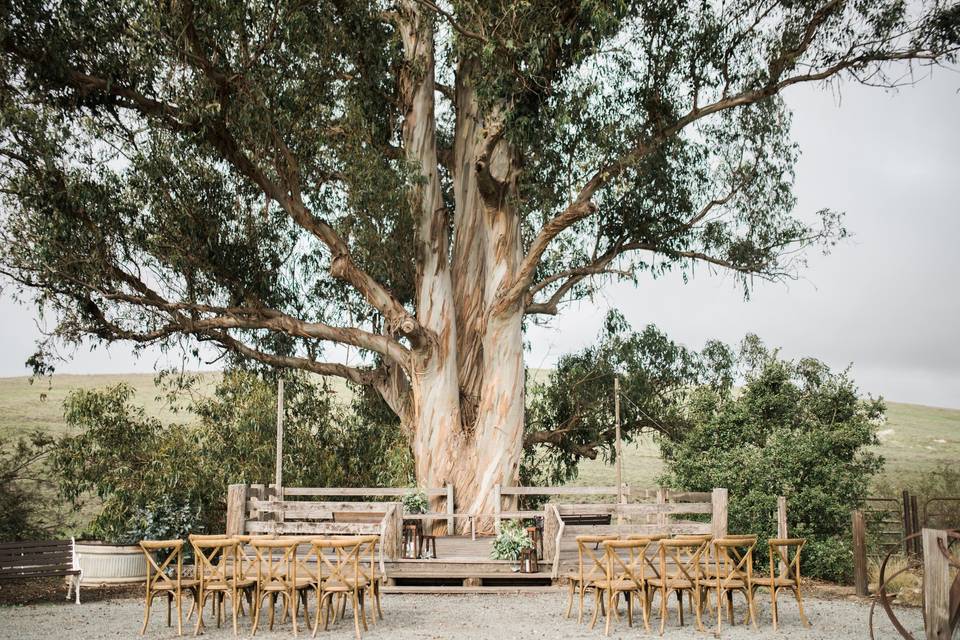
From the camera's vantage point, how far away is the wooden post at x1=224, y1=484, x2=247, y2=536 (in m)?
12.1

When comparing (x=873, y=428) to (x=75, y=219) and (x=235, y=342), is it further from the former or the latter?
(x=75, y=219)

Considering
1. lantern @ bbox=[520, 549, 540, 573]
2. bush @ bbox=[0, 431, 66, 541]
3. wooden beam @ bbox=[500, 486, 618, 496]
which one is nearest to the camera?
lantern @ bbox=[520, 549, 540, 573]

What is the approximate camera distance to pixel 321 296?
64.0 feet

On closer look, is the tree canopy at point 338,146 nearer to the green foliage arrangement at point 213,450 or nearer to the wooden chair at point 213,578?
the green foliage arrangement at point 213,450

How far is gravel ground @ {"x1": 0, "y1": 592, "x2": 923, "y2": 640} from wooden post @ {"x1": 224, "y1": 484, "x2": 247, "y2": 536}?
4.05ft

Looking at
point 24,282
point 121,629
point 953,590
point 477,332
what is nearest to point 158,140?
point 24,282

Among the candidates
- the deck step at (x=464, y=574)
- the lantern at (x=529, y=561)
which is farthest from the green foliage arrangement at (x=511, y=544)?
the deck step at (x=464, y=574)

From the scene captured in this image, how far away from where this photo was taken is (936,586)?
667 centimetres

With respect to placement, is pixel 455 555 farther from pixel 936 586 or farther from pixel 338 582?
Result: pixel 936 586

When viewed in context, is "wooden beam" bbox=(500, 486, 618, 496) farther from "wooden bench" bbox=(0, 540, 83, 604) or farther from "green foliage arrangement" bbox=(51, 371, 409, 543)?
"wooden bench" bbox=(0, 540, 83, 604)

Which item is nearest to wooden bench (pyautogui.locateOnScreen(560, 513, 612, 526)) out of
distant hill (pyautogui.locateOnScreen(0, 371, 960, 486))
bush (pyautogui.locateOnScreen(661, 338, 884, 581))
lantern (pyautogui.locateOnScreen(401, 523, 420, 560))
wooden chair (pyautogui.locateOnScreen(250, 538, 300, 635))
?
bush (pyautogui.locateOnScreen(661, 338, 884, 581))

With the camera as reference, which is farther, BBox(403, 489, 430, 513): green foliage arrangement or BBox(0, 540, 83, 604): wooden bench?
BBox(403, 489, 430, 513): green foliage arrangement

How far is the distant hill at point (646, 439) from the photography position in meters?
37.0

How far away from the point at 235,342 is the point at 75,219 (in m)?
4.24
